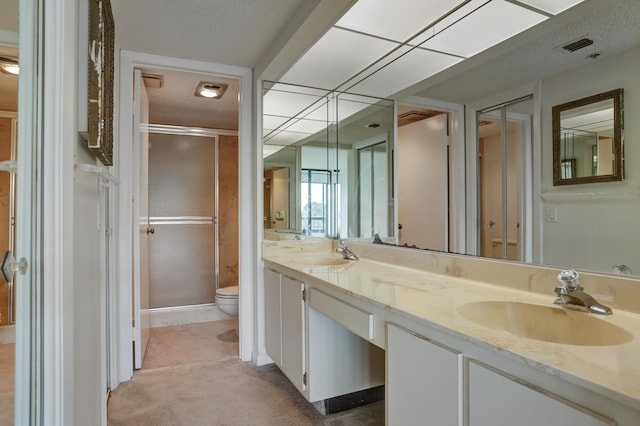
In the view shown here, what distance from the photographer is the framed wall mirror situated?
1.14m

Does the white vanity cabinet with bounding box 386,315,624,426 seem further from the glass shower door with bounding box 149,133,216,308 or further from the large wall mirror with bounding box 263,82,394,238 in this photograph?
the glass shower door with bounding box 149,133,216,308

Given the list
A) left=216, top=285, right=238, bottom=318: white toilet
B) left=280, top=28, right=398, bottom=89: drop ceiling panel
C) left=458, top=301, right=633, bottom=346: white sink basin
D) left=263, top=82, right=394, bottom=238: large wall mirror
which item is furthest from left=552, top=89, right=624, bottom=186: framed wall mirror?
left=216, top=285, right=238, bottom=318: white toilet

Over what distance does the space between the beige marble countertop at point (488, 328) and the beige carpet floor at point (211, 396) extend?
786 mm

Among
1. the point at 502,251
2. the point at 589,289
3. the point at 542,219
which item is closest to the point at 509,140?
the point at 542,219

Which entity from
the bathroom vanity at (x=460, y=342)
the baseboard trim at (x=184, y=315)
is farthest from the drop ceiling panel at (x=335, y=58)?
the baseboard trim at (x=184, y=315)

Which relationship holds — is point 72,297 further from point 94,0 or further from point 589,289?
point 589,289

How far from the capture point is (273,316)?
97.6 inches

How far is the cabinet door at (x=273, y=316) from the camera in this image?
7.82ft

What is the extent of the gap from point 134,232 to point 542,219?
2.50 m

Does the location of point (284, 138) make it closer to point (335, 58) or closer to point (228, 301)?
point (335, 58)

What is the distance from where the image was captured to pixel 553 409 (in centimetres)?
75

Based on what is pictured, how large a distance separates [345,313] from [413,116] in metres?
1.12

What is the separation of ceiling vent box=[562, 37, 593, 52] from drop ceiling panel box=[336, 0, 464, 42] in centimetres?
51

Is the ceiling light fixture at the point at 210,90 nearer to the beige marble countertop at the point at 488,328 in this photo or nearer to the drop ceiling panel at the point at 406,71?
the drop ceiling panel at the point at 406,71
